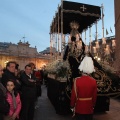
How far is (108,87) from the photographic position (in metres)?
7.89

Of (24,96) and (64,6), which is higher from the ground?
(64,6)

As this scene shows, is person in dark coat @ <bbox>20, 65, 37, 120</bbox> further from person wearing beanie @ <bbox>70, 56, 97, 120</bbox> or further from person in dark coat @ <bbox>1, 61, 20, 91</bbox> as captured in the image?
person wearing beanie @ <bbox>70, 56, 97, 120</bbox>

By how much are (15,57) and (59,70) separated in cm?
6353

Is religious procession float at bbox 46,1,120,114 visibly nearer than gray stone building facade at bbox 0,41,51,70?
Yes

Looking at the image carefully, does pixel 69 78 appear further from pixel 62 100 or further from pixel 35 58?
pixel 35 58

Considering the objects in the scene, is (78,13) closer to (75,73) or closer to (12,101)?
(75,73)

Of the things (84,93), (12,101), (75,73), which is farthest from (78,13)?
(12,101)

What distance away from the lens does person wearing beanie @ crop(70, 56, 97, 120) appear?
4.96 meters

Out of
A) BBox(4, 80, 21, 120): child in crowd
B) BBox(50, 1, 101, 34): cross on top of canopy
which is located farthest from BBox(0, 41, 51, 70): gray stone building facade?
BBox(4, 80, 21, 120): child in crowd

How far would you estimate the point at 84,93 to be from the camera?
196 inches

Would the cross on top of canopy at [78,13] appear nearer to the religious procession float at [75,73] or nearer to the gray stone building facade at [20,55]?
the religious procession float at [75,73]

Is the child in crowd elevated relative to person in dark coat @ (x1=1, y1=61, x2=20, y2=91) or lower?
lower

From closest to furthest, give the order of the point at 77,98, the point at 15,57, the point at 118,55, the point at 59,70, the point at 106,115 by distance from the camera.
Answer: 1. the point at 77,98
2. the point at 59,70
3. the point at 106,115
4. the point at 118,55
5. the point at 15,57

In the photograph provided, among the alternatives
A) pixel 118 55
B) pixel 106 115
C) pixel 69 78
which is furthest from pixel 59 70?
pixel 118 55
